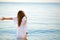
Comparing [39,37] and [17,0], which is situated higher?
[17,0]

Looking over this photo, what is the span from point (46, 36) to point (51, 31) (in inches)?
20.4

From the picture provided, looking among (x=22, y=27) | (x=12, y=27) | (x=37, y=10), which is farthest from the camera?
(x=37, y=10)

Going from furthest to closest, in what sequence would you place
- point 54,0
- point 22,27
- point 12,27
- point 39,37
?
point 54,0, point 12,27, point 39,37, point 22,27

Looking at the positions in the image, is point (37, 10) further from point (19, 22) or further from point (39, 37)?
point (19, 22)

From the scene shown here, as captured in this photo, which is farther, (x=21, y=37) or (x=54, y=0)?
(x=54, y=0)

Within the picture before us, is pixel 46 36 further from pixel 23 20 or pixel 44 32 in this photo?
pixel 23 20

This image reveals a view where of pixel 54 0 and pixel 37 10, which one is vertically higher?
pixel 54 0

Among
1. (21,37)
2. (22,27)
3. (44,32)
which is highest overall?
(22,27)

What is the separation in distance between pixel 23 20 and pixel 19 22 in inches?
3.0

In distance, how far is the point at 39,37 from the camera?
449 cm

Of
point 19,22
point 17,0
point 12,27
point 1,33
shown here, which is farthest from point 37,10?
point 19,22

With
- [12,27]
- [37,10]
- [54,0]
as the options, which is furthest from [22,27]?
[37,10]

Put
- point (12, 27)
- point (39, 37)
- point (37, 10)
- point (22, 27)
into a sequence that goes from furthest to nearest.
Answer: point (37, 10) → point (12, 27) → point (39, 37) → point (22, 27)

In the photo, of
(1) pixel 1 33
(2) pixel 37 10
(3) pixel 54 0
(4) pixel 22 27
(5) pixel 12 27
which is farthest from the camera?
(2) pixel 37 10
